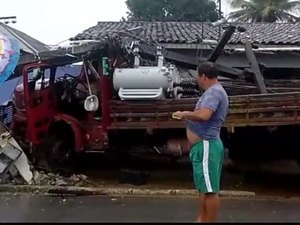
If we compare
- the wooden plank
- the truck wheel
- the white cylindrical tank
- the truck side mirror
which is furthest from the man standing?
the truck wheel

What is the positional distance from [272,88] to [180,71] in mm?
2136

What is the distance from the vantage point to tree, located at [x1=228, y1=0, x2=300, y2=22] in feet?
113

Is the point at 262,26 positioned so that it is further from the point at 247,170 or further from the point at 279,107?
the point at 279,107

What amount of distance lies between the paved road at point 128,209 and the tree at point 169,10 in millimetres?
30337

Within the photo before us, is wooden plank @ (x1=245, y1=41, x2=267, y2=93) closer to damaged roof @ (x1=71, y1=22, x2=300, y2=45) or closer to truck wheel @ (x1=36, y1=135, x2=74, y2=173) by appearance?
damaged roof @ (x1=71, y1=22, x2=300, y2=45)

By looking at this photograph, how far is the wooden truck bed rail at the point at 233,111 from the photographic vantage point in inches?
425

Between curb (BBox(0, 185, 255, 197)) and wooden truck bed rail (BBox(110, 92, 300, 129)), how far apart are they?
1280 mm

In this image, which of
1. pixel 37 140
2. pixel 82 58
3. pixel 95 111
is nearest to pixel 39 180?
pixel 37 140

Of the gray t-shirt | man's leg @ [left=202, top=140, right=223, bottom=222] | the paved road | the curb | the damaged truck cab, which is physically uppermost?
the gray t-shirt

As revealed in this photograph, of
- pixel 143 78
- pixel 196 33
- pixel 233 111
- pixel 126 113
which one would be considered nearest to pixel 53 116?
pixel 126 113

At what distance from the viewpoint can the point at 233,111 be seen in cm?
1119

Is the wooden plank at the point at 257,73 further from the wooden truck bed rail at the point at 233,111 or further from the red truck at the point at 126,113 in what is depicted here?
the wooden truck bed rail at the point at 233,111

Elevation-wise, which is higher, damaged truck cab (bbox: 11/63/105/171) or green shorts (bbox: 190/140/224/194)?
green shorts (bbox: 190/140/224/194)

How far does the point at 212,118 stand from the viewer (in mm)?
6500
